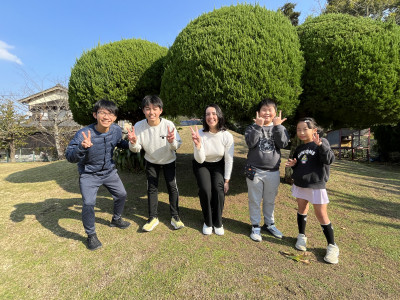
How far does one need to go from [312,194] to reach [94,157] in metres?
2.87

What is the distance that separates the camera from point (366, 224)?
354 cm

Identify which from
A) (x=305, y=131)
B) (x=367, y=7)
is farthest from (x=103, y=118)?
(x=367, y=7)

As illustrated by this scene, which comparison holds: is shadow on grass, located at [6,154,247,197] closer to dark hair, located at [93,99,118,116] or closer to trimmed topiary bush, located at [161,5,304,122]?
trimmed topiary bush, located at [161,5,304,122]

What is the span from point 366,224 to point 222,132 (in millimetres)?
2943

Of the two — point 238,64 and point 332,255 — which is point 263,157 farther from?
point 238,64

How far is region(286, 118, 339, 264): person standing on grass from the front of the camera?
247 centimetres

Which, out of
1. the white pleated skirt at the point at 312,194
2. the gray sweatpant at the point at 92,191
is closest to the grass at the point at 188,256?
the gray sweatpant at the point at 92,191

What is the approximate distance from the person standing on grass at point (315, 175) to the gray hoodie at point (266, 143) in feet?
0.75

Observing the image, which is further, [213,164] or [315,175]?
[213,164]

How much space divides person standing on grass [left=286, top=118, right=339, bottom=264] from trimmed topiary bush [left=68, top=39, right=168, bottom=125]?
11.5 ft

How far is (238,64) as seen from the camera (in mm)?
3410

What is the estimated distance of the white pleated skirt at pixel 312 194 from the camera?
2510mm

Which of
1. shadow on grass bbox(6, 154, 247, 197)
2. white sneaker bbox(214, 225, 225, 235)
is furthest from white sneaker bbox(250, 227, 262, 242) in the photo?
shadow on grass bbox(6, 154, 247, 197)

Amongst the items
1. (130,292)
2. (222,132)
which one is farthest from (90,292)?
(222,132)
